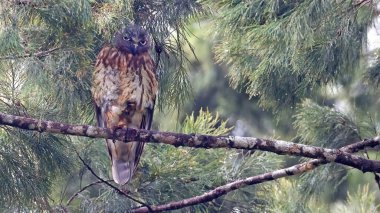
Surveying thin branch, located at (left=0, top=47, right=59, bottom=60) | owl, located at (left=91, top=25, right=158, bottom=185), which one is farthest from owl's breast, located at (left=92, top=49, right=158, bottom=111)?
thin branch, located at (left=0, top=47, right=59, bottom=60)

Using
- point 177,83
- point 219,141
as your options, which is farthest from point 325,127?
point 219,141

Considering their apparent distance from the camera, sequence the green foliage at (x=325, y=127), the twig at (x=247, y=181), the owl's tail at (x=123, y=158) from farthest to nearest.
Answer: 1. the green foliage at (x=325, y=127)
2. the owl's tail at (x=123, y=158)
3. the twig at (x=247, y=181)

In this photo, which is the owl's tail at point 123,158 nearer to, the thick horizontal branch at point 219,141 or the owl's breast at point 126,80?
the owl's breast at point 126,80

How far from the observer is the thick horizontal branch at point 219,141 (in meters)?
3.60

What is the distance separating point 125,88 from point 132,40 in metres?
0.22

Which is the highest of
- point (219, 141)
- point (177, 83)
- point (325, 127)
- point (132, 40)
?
point (132, 40)

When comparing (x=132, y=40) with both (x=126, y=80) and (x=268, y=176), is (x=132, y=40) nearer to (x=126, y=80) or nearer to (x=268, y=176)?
(x=126, y=80)

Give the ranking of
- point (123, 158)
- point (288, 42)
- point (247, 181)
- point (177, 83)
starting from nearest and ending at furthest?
1. point (247, 181)
2. point (288, 42)
3. point (177, 83)
4. point (123, 158)

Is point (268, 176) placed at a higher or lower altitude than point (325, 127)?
lower

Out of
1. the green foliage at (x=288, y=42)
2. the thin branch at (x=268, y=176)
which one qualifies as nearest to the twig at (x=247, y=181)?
the thin branch at (x=268, y=176)

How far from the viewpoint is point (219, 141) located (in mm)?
3650

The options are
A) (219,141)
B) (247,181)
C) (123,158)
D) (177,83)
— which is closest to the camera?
(219,141)

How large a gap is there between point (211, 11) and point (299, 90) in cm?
53

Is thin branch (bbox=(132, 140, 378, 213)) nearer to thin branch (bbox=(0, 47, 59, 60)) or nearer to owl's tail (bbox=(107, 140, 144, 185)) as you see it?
owl's tail (bbox=(107, 140, 144, 185))
